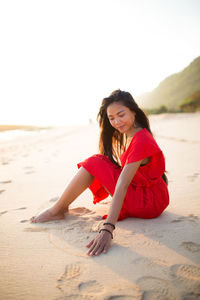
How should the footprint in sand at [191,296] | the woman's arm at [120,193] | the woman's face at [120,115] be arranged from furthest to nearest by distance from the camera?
the woman's face at [120,115], the woman's arm at [120,193], the footprint in sand at [191,296]

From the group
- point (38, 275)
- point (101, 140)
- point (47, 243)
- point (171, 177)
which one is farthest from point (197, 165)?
point (38, 275)

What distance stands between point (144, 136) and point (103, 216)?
0.87 m

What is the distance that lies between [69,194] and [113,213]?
572 millimetres

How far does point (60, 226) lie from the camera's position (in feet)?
6.31

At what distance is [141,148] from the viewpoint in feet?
5.62

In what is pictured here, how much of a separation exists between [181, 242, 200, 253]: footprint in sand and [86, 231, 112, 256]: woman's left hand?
0.54m

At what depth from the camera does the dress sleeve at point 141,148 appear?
1.69 meters

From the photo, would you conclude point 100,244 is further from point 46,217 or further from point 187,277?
point 46,217

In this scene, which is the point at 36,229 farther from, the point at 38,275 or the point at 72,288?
the point at 72,288

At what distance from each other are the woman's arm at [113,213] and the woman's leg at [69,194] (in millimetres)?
440

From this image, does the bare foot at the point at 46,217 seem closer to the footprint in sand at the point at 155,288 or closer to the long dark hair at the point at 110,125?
the long dark hair at the point at 110,125

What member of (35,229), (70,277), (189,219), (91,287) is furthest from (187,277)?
(35,229)

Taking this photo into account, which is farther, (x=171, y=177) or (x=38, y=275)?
(x=171, y=177)

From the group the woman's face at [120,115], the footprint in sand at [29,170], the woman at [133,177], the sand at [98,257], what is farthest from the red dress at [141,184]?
the footprint in sand at [29,170]
